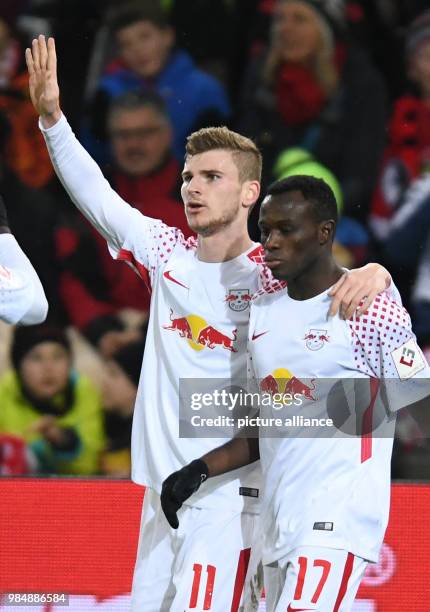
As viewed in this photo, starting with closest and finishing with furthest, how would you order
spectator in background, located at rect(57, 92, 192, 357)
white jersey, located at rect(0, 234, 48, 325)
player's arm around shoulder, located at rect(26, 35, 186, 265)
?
white jersey, located at rect(0, 234, 48, 325), player's arm around shoulder, located at rect(26, 35, 186, 265), spectator in background, located at rect(57, 92, 192, 357)

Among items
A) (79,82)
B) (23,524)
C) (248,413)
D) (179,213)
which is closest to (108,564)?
(23,524)

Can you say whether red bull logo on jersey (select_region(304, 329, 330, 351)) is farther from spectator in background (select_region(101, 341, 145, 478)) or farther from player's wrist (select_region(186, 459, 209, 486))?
spectator in background (select_region(101, 341, 145, 478))

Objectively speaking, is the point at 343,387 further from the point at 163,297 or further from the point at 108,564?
the point at 108,564

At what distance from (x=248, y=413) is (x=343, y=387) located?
1.19 ft

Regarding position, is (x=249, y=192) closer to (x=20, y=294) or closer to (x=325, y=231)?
(x=325, y=231)

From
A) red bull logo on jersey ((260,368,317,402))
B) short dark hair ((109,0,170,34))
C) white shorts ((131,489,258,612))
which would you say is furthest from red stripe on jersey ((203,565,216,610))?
short dark hair ((109,0,170,34))

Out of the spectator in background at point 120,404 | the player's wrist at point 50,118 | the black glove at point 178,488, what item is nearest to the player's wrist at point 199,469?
the black glove at point 178,488

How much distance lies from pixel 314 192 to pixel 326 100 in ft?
8.83

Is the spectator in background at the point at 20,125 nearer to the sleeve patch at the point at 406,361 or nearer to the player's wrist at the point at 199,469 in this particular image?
the player's wrist at the point at 199,469

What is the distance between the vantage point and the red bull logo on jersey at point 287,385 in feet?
10.6

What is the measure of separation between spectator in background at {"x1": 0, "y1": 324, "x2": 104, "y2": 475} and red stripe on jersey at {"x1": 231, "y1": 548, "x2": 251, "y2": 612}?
2.15m

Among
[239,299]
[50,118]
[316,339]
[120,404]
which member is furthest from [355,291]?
[120,404]

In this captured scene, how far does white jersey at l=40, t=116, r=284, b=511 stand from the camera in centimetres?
347

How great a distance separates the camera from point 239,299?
353 centimetres
